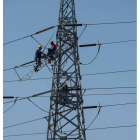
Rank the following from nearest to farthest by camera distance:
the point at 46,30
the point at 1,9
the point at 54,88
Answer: the point at 1,9 → the point at 54,88 → the point at 46,30

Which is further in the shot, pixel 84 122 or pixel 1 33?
pixel 84 122

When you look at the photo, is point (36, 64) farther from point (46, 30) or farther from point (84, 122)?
point (84, 122)

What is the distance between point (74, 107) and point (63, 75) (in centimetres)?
186

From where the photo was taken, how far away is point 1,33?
12.6 meters

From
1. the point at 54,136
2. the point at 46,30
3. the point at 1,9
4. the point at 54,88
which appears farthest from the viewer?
the point at 46,30

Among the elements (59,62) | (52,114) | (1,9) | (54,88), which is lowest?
(52,114)

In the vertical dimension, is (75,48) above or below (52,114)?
above

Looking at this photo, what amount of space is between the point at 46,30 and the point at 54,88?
14.0ft

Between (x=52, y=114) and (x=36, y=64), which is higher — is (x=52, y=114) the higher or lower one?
the lower one

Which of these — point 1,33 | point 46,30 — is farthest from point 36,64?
point 1,33

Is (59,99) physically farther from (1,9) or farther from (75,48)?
(1,9)

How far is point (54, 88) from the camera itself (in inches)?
634

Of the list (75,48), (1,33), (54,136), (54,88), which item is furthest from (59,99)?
(1,33)

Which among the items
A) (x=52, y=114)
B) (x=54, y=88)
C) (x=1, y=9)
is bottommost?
(x=52, y=114)
